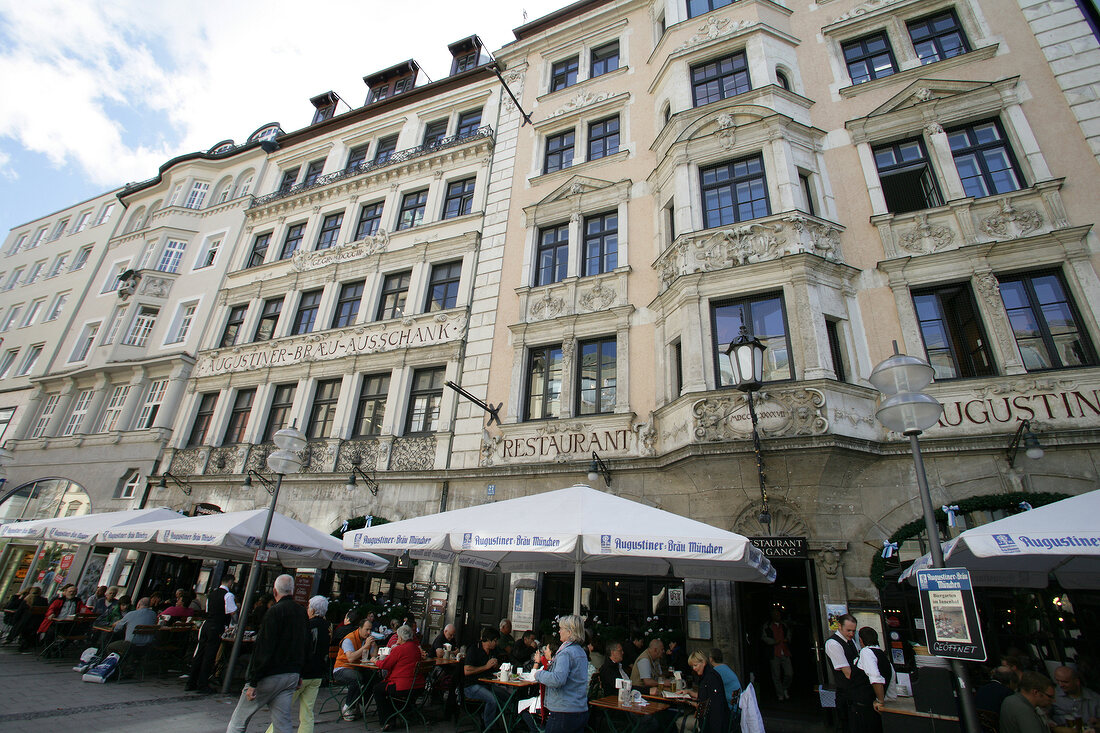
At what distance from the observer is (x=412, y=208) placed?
65.2 ft

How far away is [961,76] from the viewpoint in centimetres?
1267

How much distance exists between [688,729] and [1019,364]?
28.5 ft

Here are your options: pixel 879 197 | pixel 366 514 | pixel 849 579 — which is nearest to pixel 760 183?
pixel 879 197

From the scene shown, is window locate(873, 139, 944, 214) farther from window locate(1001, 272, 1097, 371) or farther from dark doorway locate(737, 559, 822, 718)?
dark doorway locate(737, 559, 822, 718)

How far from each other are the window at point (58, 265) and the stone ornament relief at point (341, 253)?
18.9 metres

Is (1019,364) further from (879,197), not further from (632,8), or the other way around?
(632,8)

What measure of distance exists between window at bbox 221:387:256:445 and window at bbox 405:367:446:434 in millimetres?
6625

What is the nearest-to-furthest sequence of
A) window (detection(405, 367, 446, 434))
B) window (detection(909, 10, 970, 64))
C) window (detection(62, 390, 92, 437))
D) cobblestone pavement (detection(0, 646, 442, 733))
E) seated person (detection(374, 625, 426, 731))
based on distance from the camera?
cobblestone pavement (detection(0, 646, 442, 733)) < seated person (detection(374, 625, 426, 731)) < window (detection(909, 10, 970, 64)) < window (detection(405, 367, 446, 434)) < window (detection(62, 390, 92, 437))

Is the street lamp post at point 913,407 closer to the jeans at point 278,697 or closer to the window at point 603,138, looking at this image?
the jeans at point 278,697

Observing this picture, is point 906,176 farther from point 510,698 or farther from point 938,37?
point 510,698

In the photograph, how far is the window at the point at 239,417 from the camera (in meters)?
18.6

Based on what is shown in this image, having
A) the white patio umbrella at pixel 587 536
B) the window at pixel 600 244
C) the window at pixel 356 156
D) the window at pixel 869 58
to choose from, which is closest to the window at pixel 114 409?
the window at pixel 356 156

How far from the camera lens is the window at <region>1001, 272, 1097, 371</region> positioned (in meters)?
9.72

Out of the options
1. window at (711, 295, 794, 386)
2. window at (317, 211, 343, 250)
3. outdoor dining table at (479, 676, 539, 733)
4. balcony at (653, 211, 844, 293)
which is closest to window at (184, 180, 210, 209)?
window at (317, 211, 343, 250)
